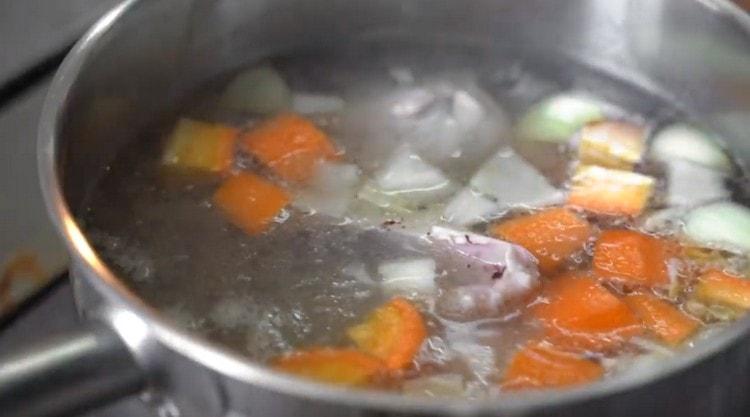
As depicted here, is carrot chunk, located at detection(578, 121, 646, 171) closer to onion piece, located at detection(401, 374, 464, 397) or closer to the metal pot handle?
onion piece, located at detection(401, 374, 464, 397)

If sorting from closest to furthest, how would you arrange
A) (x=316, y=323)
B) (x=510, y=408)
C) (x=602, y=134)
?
1. (x=510, y=408)
2. (x=316, y=323)
3. (x=602, y=134)

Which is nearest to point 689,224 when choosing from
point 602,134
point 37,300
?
point 602,134

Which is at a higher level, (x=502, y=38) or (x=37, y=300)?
(x=502, y=38)

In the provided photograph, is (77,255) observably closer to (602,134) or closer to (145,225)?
(145,225)

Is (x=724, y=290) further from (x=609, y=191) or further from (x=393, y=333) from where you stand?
(x=393, y=333)

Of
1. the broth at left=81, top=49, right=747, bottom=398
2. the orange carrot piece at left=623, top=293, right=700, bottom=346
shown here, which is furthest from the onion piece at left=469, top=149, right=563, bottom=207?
the orange carrot piece at left=623, top=293, right=700, bottom=346

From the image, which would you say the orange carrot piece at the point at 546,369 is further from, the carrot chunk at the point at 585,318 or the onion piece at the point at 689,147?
the onion piece at the point at 689,147
